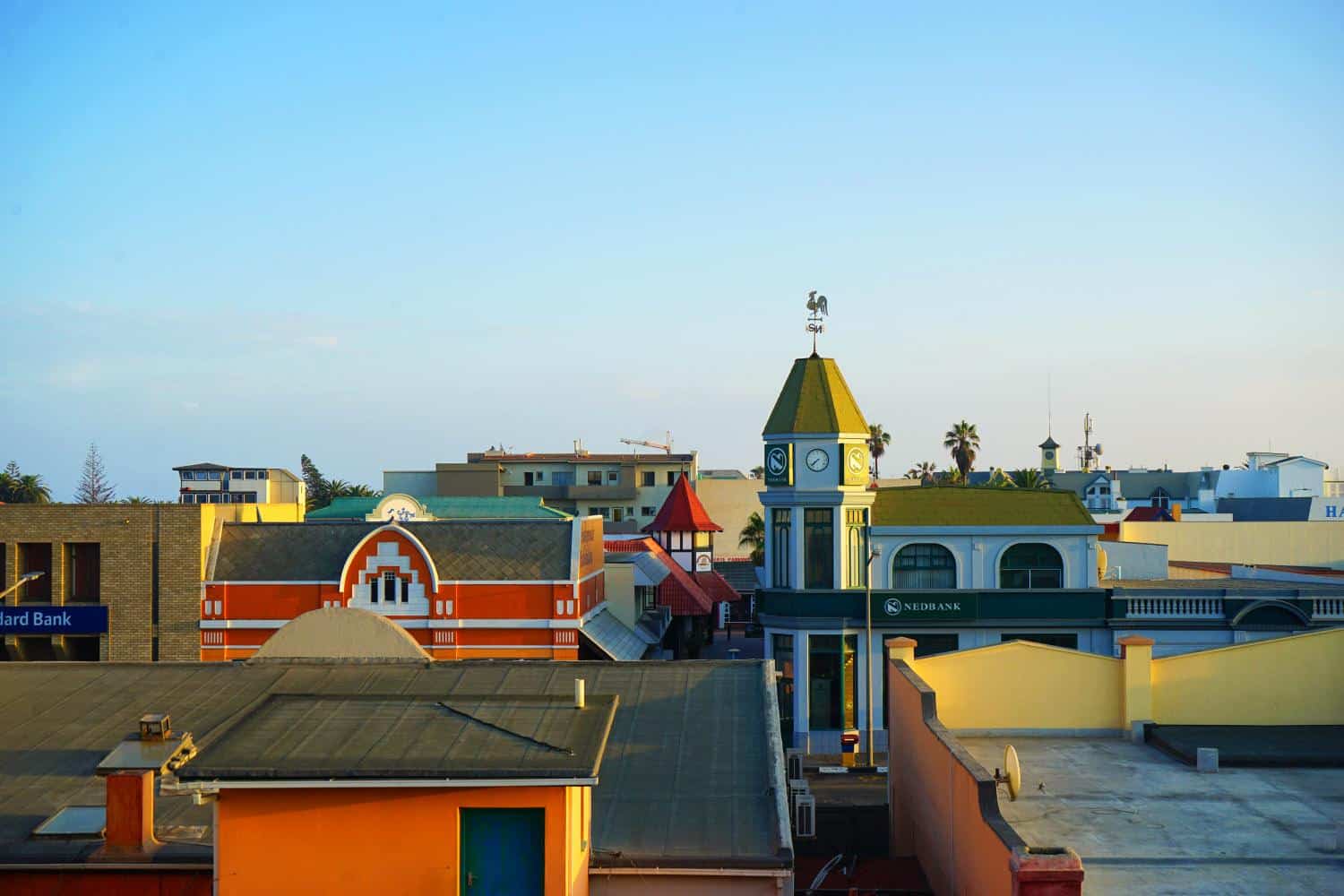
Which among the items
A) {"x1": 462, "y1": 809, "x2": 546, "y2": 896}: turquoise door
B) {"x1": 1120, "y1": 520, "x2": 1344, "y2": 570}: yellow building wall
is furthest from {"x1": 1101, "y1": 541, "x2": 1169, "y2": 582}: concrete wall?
{"x1": 462, "y1": 809, "x2": 546, "y2": 896}: turquoise door

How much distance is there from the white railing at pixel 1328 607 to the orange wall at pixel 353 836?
34.5m

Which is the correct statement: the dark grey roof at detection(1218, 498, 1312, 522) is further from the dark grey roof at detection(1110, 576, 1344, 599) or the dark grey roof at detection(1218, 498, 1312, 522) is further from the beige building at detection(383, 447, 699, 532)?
the dark grey roof at detection(1110, 576, 1344, 599)

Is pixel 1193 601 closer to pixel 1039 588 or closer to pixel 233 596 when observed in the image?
pixel 1039 588

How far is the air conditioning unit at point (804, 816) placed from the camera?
24.5 m

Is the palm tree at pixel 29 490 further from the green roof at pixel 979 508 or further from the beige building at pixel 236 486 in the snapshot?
the green roof at pixel 979 508

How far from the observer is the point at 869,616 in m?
37.8

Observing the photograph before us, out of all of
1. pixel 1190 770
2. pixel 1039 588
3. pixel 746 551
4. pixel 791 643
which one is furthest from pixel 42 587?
pixel 746 551

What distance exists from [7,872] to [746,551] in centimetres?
9807

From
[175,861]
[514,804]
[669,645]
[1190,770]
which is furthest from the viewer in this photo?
[669,645]

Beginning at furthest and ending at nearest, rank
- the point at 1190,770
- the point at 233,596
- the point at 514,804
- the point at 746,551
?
the point at 746,551 < the point at 233,596 < the point at 1190,770 < the point at 514,804

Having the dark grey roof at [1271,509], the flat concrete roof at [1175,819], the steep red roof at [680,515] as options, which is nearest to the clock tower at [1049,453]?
the dark grey roof at [1271,509]

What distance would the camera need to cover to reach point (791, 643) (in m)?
40.6

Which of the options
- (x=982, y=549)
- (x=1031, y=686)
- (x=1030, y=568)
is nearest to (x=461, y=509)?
(x=982, y=549)

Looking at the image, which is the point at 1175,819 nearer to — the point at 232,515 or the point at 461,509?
the point at 232,515
